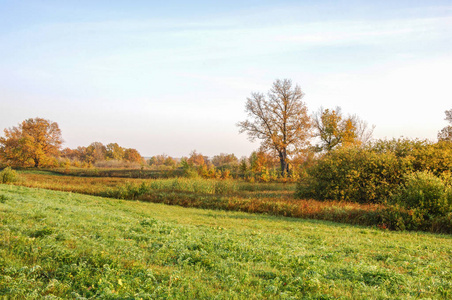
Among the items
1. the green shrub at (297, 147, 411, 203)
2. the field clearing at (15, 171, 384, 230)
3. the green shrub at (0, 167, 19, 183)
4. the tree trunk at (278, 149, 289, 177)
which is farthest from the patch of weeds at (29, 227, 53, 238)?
the tree trunk at (278, 149, 289, 177)

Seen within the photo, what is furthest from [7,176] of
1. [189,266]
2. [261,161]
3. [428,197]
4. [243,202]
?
[261,161]

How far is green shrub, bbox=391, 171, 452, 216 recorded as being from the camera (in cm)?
1304

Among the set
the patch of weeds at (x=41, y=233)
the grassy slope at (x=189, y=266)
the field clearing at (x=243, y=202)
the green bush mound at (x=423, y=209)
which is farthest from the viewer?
the field clearing at (x=243, y=202)

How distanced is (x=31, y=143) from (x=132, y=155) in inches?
1517

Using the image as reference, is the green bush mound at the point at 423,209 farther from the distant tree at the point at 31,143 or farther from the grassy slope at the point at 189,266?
the distant tree at the point at 31,143

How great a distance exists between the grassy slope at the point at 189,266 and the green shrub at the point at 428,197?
516 centimetres

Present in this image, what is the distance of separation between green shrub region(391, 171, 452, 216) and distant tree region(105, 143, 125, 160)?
8264 cm

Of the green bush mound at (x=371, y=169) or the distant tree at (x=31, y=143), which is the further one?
the distant tree at (x=31, y=143)

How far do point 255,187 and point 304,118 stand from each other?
14.8m

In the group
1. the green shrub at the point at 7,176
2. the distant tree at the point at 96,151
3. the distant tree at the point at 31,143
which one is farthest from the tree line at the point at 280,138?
the distant tree at the point at 96,151

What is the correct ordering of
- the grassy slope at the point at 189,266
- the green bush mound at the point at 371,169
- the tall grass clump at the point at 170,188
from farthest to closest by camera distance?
1. the tall grass clump at the point at 170,188
2. the green bush mound at the point at 371,169
3. the grassy slope at the point at 189,266

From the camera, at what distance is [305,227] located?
1248cm

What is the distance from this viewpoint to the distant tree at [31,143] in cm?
4972

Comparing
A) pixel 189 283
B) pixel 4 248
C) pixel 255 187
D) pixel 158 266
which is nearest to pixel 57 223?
pixel 4 248
